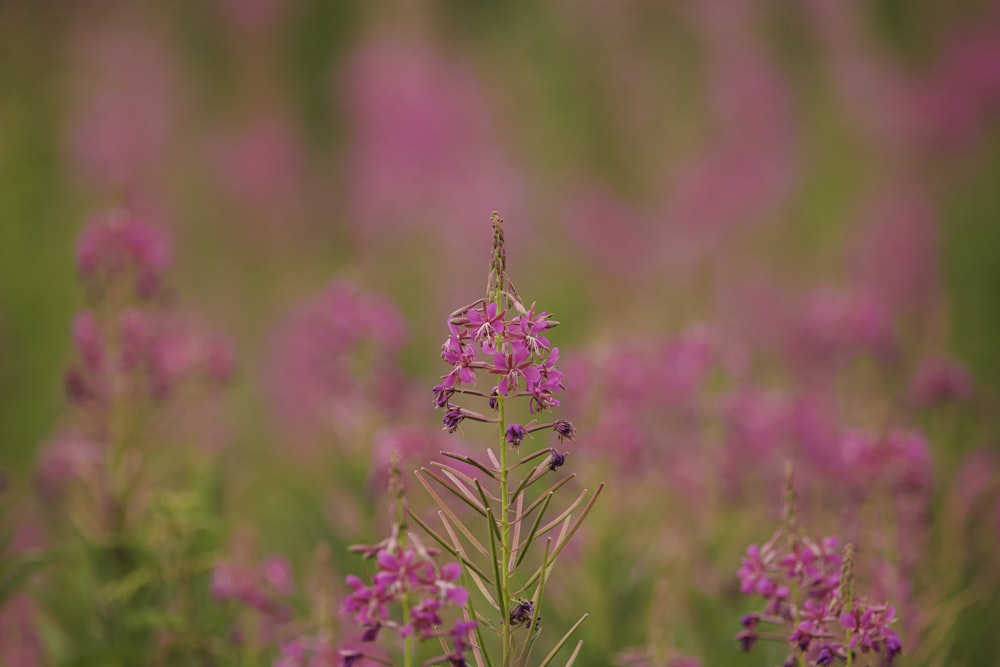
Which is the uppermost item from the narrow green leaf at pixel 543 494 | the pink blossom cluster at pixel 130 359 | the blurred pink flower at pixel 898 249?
the blurred pink flower at pixel 898 249

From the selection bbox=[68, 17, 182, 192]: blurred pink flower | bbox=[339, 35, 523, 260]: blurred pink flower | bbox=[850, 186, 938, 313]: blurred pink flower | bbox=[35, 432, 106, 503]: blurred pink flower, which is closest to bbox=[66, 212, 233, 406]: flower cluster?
bbox=[35, 432, 106, 503]: blurred pink flower

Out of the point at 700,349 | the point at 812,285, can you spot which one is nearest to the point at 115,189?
the point at 700,349

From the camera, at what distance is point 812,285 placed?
6.69m

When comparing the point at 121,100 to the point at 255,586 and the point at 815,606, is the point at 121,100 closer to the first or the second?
the point at 255,586

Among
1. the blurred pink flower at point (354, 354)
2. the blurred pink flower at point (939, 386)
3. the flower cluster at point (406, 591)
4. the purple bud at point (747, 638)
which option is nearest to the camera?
the flower cluster at point (406, 591)

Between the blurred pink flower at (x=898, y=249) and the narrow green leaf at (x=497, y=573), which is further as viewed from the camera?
the blurred pink flower at (x=898, y=249)

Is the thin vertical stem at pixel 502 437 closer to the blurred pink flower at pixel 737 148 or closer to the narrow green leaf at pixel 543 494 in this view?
the narrow green leaf at pixel 543 494

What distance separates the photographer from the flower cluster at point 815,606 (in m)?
1.46

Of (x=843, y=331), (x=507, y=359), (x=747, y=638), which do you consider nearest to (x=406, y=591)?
(x=507, y=359)

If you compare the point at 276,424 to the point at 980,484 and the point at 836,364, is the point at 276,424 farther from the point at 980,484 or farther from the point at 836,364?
the point at 980,484

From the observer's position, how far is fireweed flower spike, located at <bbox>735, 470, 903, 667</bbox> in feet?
4.80

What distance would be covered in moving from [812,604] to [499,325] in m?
0.73

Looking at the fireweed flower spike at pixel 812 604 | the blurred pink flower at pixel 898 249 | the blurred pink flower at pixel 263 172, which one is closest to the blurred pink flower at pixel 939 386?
the fireweed flower spike at pixel 812 604

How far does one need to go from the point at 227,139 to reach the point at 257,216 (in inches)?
54.4
